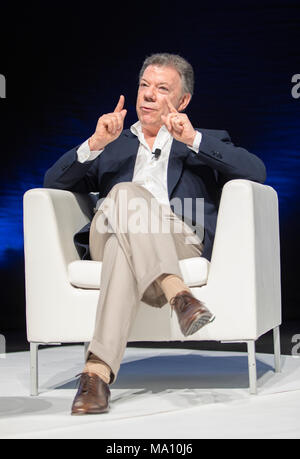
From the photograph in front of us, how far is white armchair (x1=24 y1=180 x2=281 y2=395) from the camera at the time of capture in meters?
2.36

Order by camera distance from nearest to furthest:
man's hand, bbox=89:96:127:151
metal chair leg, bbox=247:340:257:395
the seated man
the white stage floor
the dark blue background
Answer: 1. the white stage floor
2. the seated man
3. metal chair leg, bbox=247:340:257:395
4. man's hand, bbox=89:96:127:151
5. the dark blue background

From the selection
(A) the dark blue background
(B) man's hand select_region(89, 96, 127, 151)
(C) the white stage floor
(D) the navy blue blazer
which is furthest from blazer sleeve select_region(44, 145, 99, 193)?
(A) the dark blue background

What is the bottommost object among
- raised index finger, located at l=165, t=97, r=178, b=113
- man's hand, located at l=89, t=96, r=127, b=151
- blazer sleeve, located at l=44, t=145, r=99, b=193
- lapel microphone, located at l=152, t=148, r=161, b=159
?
blazer sleeve, located at l=44, t=145, r=99, b=193

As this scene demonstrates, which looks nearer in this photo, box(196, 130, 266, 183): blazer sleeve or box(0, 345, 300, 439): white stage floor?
box(0, 345, 300, 439): white stage floor

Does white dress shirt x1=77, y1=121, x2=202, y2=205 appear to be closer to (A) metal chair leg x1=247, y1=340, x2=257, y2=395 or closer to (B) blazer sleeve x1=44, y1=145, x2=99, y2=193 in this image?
(B) blazer sleeve x1=44, y1=145, x2=99, y2=193

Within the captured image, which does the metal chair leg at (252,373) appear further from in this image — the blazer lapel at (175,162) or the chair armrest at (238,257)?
the blazer lapel at (175,162)

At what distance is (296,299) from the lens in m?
4.80

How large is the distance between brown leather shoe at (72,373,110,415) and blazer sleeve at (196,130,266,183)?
0.81m

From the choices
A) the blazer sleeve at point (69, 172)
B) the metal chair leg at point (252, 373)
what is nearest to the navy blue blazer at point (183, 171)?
the blazer sleeve at point (69, 172)

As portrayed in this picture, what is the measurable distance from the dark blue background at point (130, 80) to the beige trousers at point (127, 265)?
98.0 inches

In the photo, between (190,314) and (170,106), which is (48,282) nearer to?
(190,314)

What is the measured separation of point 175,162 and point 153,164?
85 mm

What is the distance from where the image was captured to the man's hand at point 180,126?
243 cm
